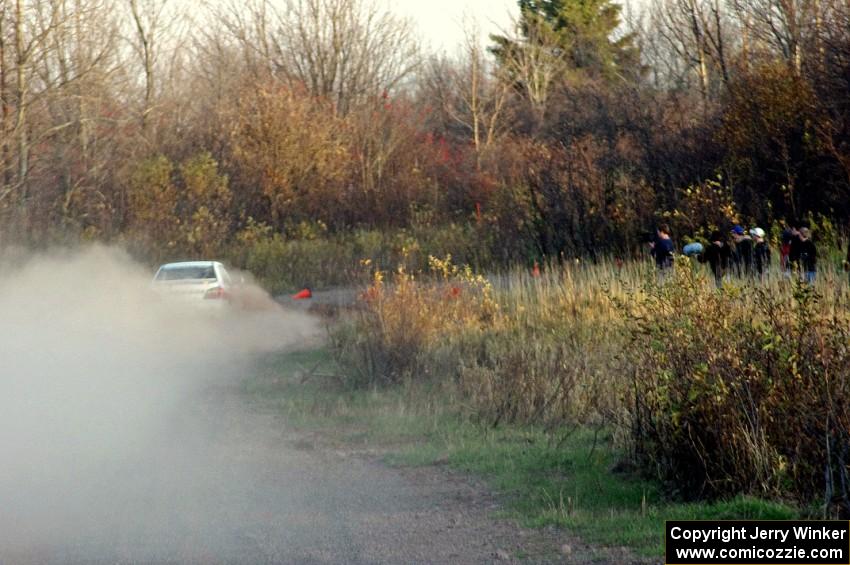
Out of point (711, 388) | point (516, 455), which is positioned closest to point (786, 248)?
point (516, 455)

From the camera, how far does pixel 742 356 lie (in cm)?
871

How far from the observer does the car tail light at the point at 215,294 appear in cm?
2620

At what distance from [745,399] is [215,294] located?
19251 mm

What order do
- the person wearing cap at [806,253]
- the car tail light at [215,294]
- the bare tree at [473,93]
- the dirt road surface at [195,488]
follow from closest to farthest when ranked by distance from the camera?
the dirt road surface at [195,488], the person wearing cap at [806,253], the car tail light at [215,294], the bare tree at [473,93]

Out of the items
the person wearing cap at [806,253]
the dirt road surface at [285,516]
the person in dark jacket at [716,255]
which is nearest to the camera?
the dirt road surface at [285,516]

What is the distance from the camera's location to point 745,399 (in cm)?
845

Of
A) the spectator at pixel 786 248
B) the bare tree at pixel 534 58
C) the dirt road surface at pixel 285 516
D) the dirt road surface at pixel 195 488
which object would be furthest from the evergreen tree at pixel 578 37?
the dirt road surface at pixel 285 516

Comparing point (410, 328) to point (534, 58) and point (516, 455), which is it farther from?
point (534, 58)

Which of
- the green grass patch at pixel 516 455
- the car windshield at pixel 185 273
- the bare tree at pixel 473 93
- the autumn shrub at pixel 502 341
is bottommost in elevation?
the green grass patch at pixel 516 455

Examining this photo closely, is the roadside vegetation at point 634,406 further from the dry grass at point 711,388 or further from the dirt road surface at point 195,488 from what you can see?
the dirt road surface at point 195,488

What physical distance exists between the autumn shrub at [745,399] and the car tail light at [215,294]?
17.9m

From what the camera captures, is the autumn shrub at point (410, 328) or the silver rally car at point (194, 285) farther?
the silver rally car at point (194, 285)

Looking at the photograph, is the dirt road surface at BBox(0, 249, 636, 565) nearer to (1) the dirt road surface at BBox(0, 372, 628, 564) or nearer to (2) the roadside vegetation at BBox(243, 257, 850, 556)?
(1) the dirt road surface at BBox(0, 372, 628, 564)

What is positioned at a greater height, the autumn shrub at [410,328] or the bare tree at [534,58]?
the bare tree at [534,58]
